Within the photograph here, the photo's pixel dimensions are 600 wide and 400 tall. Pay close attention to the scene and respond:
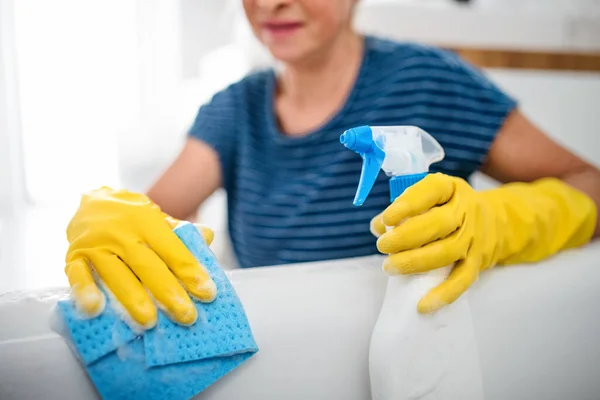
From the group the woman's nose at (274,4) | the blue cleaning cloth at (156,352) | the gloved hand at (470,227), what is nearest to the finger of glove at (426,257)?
the gloved hand at (470,227)

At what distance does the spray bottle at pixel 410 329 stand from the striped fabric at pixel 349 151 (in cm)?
29

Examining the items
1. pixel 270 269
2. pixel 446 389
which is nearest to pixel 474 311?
pixel 446 389

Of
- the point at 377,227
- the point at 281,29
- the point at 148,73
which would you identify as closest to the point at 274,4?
the point at 281,29

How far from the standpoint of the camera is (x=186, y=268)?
413mm

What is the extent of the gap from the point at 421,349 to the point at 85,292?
0.84 ft

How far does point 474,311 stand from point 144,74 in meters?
1.47

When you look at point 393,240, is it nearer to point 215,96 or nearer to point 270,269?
point 270,269

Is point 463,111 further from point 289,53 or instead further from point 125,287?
point 125,287

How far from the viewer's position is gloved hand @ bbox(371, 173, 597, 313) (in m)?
0.43

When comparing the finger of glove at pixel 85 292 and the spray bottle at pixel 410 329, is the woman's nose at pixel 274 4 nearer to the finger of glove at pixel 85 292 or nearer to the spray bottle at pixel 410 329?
the spray bottle at pixel 410 329

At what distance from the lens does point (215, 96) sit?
0.92 metres

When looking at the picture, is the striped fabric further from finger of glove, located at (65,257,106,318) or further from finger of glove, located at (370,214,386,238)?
finger of glove, located at (65,257,106,318)

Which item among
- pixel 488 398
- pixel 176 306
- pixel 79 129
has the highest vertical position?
pixel 176 306

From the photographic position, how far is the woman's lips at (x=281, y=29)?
72 centimetres
